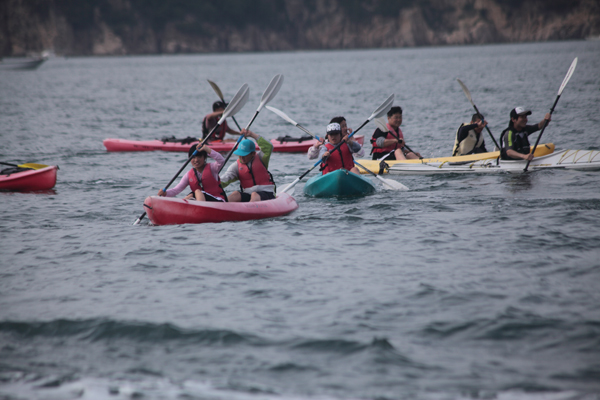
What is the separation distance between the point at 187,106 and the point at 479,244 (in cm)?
2755

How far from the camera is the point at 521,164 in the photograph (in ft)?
36.0

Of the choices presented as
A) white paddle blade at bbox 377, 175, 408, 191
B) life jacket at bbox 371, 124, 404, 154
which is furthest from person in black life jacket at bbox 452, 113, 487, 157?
white paddle blade at bbox 377, 175, 408, 191

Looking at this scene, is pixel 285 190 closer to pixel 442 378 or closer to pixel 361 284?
pixel 361 284

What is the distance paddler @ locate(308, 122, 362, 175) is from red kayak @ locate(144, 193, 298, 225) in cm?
160

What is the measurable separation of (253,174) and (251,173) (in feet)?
0.14

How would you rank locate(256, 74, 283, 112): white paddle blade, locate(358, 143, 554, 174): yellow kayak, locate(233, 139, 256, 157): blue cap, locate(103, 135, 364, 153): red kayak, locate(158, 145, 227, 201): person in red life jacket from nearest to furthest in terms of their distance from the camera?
locate(158, 145, 227, 201): person in red life jacket, locate(233, 139, 256, 157): blue cap, locate(256, 74, 283, 112): white paddle blade, locate(358, 143, 554, 174): yellow kayak, locate(103, 135, 364, 153): red kayak

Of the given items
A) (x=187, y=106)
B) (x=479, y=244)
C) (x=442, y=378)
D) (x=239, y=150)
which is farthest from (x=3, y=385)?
(x=187, y=106)

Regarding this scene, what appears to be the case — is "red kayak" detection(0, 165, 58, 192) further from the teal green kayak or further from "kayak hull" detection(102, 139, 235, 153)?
the teal green kayak

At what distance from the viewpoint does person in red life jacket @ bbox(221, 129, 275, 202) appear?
8398mm

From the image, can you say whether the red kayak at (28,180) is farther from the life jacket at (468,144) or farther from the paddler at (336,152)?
the life jacket at (468,144)

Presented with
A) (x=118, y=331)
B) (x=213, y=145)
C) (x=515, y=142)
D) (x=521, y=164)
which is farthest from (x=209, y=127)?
(x=118, y=331)

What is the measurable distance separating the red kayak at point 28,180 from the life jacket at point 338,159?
5.16 m

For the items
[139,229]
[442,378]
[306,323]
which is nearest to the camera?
[442,378]

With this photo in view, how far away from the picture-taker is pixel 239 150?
328 inches
